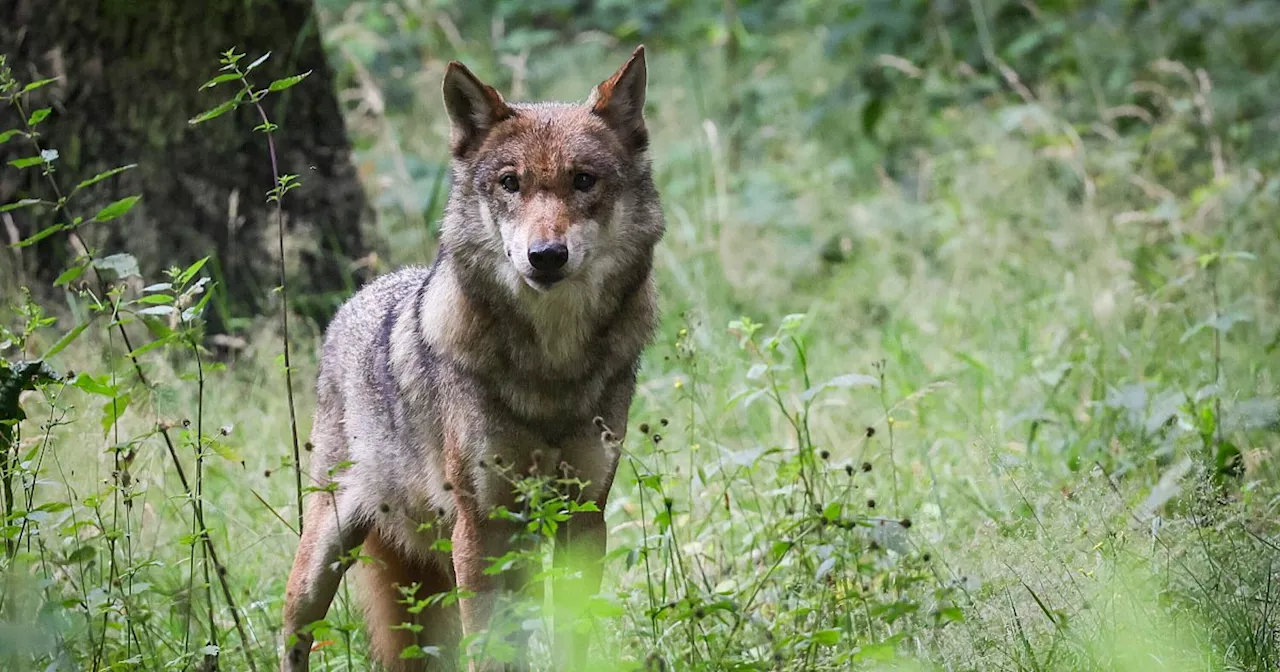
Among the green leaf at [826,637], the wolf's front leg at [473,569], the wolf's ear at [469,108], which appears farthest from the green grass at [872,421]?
the wolf's ear at [469,108]

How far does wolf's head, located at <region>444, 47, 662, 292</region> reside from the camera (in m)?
3.52

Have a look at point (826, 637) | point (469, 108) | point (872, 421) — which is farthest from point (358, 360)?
point (872, 421)

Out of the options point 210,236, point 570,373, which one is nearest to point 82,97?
point 210,236

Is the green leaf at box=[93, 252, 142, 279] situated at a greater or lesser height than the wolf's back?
greater

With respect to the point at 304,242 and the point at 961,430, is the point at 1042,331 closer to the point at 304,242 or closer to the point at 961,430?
the point at 961,430

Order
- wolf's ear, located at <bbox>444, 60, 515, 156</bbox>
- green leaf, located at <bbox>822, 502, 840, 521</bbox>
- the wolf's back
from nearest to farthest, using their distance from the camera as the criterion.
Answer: green leaf, located at <bbox>822, 502, 840, 521</bbox>
wolf's ear, located at <bbox>444, 60, 515, 156</bbox>
the wolf's back

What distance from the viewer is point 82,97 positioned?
6.07 meters

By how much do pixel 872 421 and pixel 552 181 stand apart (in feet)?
8.45

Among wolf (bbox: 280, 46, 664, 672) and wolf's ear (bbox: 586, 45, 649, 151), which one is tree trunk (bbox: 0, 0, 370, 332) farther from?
wolf's ear (bbox: 586, 45, 649, 151)

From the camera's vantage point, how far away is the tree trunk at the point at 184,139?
600 cm

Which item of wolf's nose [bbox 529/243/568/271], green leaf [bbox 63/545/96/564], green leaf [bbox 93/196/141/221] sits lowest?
green leaf [bbox 63/545/96/564]

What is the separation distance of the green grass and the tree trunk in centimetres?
47

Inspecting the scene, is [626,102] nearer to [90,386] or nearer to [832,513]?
[832,513]

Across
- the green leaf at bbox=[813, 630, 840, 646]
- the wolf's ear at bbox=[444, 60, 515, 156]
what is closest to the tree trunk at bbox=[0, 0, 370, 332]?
the wolf's ear at bbox=[444, 60, 515, 156]
